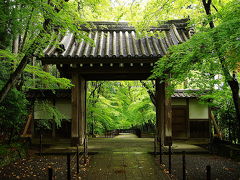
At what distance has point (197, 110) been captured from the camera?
14508 mm

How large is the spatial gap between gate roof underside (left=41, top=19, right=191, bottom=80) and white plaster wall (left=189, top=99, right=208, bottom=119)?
4.16 m

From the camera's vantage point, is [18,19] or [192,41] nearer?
[192,41]

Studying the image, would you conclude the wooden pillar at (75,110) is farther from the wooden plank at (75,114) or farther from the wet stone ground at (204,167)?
the wet stone ground at (204,167)

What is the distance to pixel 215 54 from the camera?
5.84 meters

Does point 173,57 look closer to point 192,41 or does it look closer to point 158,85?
point 192,41

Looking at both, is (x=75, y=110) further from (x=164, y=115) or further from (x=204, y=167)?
(x=204, y=167)

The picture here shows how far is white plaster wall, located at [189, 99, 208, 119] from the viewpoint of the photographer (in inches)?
567

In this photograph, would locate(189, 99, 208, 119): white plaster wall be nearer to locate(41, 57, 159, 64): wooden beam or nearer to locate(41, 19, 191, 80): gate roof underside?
locate(41, 19, 191, 80): gate roof underside

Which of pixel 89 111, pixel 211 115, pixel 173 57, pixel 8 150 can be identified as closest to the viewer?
pixel 173 57

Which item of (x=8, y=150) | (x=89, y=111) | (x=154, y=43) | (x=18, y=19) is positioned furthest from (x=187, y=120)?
(x=18, y=19)

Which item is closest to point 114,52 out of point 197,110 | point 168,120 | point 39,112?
point 168,120

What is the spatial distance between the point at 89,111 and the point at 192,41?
37.9 feet

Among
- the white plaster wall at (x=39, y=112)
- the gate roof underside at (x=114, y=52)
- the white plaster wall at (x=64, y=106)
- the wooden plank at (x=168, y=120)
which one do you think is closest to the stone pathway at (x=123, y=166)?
the wooden plank at (x=168, y=120)

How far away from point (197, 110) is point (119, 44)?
6996mm
